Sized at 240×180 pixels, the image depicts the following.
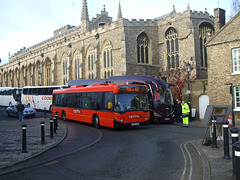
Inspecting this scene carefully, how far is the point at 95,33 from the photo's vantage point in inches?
A: 1527

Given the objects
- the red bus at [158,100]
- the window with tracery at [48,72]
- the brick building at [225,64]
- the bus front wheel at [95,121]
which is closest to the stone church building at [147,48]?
the brick building at [225,64]

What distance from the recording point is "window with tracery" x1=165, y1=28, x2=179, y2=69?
3372cm

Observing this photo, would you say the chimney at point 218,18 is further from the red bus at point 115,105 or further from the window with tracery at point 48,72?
the window with tracery at point 48,72

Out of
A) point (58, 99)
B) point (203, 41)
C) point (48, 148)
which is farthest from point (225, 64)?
point (203, 41)

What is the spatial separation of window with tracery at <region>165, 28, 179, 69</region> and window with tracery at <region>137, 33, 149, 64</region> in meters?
2.93

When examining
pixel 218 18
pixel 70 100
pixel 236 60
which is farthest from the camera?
pixel 218 18

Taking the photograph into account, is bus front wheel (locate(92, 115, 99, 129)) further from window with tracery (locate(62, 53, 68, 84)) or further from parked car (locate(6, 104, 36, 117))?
window with tracery (locate(62, 53, 68, 84))

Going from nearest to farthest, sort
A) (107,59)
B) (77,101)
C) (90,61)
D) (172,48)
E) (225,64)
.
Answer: (77,101)
(225,64)
(172,48)
(107,59)
(90,61)

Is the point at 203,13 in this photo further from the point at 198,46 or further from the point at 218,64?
the point at 218,64

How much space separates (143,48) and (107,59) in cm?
578

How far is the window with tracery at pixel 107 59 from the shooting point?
36.6 meters

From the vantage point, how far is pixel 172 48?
34.3 meters

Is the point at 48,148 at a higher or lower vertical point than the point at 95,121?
lower

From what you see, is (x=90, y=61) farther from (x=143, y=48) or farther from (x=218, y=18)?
(x=218, y=18)
